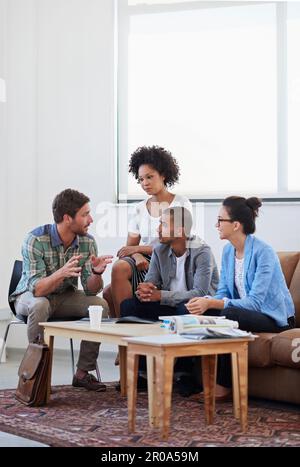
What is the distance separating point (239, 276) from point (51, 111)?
273cm

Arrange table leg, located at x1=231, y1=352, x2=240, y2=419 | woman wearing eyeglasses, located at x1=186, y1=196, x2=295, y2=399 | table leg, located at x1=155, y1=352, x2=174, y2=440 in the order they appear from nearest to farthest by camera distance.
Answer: table leg, located at x1=155, y1=352, x2=174, y2=440 → table leg, located at x1=231, y1=352, x2=240, y2=419 → woman wearing eyeglasses, located at x1=186, y1=196, x2=295, y2=399

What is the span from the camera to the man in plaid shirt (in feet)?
15.9

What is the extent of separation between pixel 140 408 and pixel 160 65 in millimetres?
2944

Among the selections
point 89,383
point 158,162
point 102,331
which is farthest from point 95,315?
point 158,162

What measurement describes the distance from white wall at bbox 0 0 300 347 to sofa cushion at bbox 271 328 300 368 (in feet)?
7.81

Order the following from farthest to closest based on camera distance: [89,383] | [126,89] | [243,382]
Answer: [126,89] → [89,383] → [243,382]

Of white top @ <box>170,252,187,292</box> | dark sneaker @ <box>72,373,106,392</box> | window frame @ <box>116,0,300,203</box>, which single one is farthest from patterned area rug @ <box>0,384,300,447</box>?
window frame @ <box>116,0,300,203</box>

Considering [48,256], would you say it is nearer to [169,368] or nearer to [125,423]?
[125,423]

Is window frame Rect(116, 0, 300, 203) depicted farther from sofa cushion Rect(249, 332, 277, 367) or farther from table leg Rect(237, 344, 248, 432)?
table leg Rect(237, 344, 248, 432)

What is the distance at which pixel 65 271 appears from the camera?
15.8 ft

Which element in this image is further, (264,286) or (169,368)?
(264,286)

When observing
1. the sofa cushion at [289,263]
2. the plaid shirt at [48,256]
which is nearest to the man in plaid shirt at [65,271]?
the plaid shirt at [48,256]
